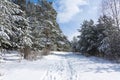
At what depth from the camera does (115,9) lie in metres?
24.4

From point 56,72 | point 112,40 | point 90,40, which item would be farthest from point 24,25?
point 90,40

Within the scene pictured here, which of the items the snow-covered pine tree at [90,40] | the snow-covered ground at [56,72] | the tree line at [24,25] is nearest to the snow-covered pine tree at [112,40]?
the tree line at [24,25]

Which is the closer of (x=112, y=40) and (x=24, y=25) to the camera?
(x=24, y=25)

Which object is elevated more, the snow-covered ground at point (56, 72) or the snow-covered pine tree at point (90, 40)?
the snow-covered pine tree at point (90, 40)

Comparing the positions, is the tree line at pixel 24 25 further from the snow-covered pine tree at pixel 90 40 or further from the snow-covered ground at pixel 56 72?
the snow-covered pine tree at pixel 90 40

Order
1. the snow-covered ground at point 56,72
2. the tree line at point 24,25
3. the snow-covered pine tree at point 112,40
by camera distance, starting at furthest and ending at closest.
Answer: the snow-covered pine tree at point 112,40 < the tree line at point 24,25 < the snow-covered ground at point 56,72

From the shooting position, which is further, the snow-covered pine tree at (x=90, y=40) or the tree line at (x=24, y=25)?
the snow-covered pine tree at (x=90, y=40)

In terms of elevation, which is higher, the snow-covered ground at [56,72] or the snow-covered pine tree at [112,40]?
the snow-covered pine tree at [112,40]

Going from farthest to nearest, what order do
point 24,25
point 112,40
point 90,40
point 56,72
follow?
point 90,40, point 112,40, point 24,25, point 56,72

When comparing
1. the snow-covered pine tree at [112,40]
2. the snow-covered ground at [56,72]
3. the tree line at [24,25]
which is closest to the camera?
the snow-covered ground at [56,72]

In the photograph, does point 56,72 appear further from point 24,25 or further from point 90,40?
point 90,40

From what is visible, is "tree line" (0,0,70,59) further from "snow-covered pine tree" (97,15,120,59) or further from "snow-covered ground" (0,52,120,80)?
"snow-covered pine tree" (97,15,120,59)

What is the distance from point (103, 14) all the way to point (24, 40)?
12831mm

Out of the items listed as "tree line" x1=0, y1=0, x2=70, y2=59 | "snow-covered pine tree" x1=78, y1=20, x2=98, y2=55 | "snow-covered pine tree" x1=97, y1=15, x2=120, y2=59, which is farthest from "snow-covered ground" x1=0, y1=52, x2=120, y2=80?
"snow-covered pine tree" x1=78, y1=20, x2=98, y2=55
